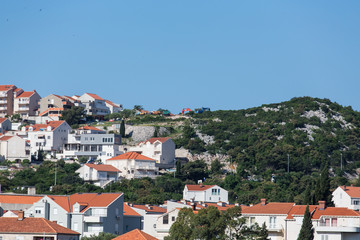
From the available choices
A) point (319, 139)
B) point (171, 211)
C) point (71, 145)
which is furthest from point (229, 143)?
point (171, 211)

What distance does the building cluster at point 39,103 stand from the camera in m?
163

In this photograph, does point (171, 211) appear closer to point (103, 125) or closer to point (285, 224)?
point (285, 224)

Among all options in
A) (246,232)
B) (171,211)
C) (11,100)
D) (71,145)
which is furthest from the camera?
(11,100)

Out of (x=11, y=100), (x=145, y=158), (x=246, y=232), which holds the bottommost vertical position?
(x=246, y=232)

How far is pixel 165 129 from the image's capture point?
15238 cm

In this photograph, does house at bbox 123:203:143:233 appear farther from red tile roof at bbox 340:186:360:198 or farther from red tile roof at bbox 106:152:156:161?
red tile roof at bbox 106:152:156:161

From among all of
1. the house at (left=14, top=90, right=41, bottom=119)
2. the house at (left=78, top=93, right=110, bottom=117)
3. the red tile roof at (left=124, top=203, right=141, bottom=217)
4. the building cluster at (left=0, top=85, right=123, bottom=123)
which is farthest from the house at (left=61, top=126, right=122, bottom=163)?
the red tile roof at (left=124, top=203, right=141, bottom=217)

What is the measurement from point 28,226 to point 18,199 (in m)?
21.9

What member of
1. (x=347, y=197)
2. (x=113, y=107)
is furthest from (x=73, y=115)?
(x=347, y=197)

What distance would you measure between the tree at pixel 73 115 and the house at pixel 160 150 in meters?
23.8

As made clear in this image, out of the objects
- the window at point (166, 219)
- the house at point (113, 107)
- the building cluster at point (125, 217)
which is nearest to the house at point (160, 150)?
the house at point (113, 107)

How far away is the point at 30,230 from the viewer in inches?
2564

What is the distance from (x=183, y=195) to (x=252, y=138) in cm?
3754

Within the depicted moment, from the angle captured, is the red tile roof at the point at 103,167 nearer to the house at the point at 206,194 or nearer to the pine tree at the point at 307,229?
the house at the point at 206,194
